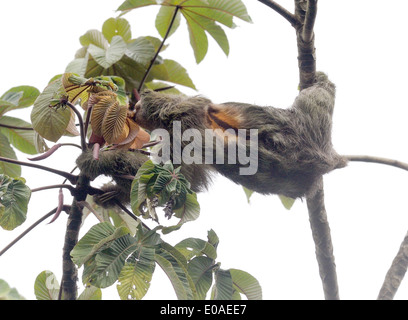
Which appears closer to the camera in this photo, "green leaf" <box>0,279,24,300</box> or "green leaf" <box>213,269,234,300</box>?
A: "green leaf" <box>0,279,24,300</box>

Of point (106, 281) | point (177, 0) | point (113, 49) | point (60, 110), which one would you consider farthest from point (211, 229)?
point (177, 0)

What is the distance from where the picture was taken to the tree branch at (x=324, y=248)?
181 inches

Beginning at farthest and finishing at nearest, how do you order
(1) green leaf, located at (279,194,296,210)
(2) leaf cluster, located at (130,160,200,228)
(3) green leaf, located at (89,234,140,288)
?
(1) green leaf, located at (279,194,296,210) → (2) leaf cluster, located at (130,160,200,228) → (3) green leaf, located at (89,234,140,288)

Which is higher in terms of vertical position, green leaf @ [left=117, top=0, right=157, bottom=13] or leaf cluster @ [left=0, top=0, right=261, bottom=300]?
green leaf @ [left=117, top=0, right=157, bottom=13]

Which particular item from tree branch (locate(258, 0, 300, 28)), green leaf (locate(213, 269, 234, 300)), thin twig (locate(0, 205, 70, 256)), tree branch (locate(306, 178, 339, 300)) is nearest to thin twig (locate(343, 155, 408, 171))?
tree branch (locate(306, 178, 339, 300))

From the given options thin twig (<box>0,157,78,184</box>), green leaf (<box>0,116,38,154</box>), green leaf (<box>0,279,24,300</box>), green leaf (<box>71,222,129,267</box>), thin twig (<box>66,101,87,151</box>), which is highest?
green leaf (<box>0,116,38,154</box>)

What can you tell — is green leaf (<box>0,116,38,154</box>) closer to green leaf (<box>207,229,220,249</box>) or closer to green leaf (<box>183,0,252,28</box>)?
green leaf (<box>183,0,252,28</box>)

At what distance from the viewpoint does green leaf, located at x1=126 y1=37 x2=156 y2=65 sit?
4305mm

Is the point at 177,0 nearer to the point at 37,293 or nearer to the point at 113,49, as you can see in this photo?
the point at 113,49

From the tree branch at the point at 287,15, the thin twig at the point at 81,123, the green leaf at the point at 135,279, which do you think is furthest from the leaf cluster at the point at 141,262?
the tree branch at the point at 287,15

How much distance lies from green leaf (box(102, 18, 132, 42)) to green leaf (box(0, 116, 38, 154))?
48.2 inches

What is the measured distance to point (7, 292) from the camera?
7.48 feet

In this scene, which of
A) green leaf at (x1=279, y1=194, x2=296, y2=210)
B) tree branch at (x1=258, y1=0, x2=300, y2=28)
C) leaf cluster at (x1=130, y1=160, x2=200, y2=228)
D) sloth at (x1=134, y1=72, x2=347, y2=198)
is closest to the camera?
leaf cluster at (x1=130, y1=160, x2=200, y2=228)

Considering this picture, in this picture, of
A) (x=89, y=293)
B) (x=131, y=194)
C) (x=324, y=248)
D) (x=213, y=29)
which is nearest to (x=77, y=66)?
(x=213, y=29)
